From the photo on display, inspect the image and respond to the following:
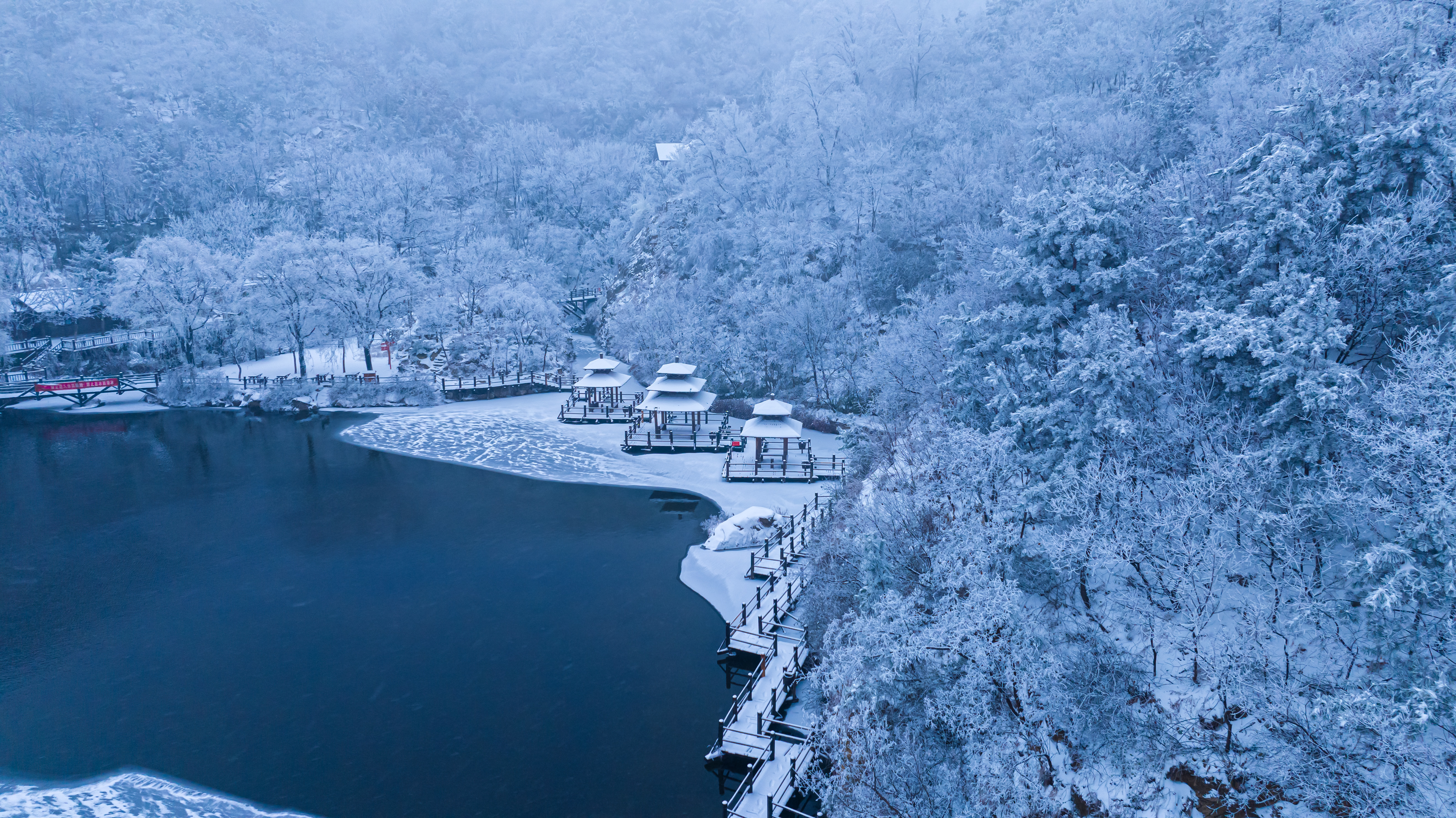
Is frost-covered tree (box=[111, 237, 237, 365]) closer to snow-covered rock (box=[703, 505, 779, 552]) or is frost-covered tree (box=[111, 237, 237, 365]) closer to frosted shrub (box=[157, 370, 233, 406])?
frosted shrub (box=[157, 370, 233, 406])

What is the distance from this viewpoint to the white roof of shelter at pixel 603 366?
37.8 m

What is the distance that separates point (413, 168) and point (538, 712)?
60157 millimetres

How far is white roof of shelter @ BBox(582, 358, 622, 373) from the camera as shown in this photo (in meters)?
37.8

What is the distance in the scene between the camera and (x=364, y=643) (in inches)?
682

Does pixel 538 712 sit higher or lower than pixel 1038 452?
lower

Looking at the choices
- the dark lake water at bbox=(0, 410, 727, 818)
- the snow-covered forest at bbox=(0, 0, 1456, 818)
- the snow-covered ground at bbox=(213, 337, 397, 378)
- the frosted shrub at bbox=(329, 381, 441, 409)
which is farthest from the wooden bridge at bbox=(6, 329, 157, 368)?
the dark lake water at bbox=(0, 410, 727, 818)

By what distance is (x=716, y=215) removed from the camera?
5044 cm

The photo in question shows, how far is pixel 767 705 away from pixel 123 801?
11614mm

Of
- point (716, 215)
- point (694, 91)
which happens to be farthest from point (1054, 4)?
point (694, 91)

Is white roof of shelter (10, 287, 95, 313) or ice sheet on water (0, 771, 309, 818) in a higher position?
white roof of shelter (10, 287, 95, 313)

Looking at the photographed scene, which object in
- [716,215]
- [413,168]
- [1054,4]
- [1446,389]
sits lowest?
[1446,389]

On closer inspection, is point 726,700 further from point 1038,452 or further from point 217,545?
point 217,545

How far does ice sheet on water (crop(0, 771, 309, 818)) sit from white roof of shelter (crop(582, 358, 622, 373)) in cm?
2662

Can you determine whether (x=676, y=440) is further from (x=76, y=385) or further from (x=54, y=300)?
(x=54, y=300)
